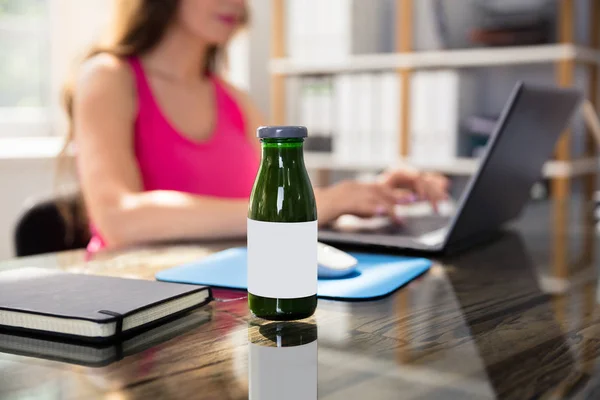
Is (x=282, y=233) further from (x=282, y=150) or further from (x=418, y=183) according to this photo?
(x=418, y=183)

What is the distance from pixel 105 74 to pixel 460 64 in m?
1.46

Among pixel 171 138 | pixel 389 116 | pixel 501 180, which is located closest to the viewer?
pixel 501 180

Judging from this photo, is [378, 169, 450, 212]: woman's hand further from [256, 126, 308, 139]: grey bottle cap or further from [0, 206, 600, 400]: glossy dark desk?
[256, 126, 308, 139]: grey bottle cap

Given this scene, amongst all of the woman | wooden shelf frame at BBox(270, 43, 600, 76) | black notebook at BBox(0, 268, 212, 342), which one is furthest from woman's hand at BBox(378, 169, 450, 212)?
wooden shelf frame at BBox(270, 43, 600, 76)

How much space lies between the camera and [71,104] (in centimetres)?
161

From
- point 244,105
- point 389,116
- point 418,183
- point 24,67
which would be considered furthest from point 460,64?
point 24,67

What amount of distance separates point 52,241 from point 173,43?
60 centimetres

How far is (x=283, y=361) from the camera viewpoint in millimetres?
517

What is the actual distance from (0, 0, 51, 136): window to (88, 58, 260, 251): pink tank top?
1550mm

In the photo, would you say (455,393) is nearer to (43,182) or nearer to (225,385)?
(225,385)

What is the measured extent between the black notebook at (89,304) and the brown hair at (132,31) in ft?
3.12

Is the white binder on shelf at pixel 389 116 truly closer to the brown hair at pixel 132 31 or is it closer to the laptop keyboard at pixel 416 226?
the brown hair at pixel 132 31

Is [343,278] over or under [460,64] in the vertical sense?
under

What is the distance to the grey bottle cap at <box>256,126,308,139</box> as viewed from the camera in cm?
59
